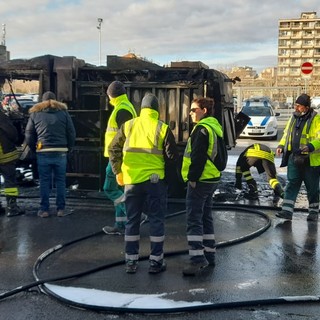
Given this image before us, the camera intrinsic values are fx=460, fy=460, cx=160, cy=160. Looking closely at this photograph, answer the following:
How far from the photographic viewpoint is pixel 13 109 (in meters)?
9.00

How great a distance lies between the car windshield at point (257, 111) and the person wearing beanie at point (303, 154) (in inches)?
513

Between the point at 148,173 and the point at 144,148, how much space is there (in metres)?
0.25

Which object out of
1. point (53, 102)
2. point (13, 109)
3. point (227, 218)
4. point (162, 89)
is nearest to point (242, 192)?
point (227, 218)

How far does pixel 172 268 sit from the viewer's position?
4.74 metres

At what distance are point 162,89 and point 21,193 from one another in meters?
3.19

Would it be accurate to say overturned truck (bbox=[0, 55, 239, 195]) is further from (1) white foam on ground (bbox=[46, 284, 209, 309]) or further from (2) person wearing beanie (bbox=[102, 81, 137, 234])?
(1) white foam on ground (bbox=[46, 284, 209, 309])

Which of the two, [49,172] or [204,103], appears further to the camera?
[49,172]

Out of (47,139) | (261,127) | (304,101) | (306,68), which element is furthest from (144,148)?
(306,68)

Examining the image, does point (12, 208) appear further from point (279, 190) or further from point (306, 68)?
point (306, 68)

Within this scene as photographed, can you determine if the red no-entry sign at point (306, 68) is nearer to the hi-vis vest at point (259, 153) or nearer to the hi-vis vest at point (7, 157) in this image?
the hi-vis vest at point (259, 153)

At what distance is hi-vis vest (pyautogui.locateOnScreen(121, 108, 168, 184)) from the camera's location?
4539 millimetres

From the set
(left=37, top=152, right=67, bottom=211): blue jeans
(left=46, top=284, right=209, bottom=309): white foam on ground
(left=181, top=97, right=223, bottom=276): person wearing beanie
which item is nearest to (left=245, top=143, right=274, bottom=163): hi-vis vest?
(left=37, top=152, right=67, bottom=211): blue jeans

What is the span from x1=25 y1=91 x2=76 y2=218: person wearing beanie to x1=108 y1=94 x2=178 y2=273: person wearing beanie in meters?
2.30

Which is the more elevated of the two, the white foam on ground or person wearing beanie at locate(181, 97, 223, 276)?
person wearing beanie at locate(181, 97, 223, 276)
